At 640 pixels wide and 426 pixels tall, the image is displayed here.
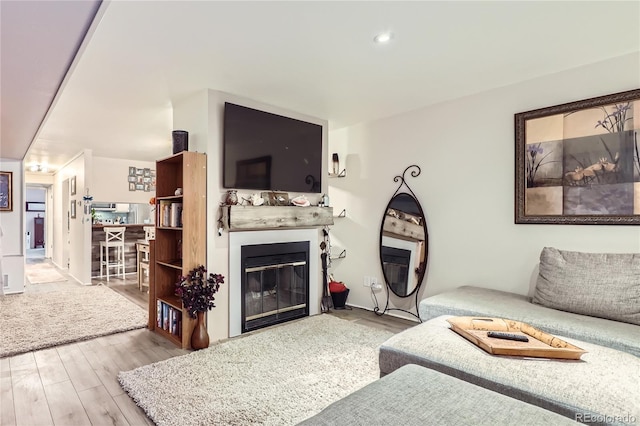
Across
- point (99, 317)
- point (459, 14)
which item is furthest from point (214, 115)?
point (99, 317)

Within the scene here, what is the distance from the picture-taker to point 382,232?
4004 mm

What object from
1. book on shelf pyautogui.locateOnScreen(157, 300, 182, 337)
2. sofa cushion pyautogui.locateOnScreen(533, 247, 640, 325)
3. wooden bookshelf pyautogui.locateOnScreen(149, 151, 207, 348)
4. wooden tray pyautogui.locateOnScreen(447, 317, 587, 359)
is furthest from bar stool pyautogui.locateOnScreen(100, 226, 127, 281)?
sofa cushion pyautogui.locateOnScreen(533, 247, 640, 325)

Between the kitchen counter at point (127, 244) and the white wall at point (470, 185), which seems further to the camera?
the kitchen counter at point (127, 244)

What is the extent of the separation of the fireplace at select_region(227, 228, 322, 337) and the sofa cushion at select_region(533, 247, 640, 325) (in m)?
2.24

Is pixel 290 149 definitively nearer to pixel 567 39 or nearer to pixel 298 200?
pixel 298 200

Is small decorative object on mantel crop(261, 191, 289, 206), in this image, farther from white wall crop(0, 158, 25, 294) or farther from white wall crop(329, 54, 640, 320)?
white wall crop(0, 158, 25, 294)

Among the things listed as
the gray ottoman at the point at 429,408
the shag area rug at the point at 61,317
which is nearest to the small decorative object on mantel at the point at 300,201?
the shag area rug at the point at 61,317

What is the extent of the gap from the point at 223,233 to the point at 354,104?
1851mm

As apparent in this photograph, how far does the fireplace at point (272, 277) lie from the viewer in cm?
333

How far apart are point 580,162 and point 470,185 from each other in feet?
2.88

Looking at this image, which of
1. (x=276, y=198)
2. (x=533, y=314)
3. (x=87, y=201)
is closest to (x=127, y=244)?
(x=87, y=201)

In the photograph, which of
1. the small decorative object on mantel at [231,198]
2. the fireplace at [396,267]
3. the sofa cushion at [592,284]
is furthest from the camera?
the fireplace at [396,267]

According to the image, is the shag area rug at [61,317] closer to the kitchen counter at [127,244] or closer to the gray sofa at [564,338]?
the kitchen counter at [127,244]

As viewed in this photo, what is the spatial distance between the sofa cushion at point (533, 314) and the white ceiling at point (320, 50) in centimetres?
181
